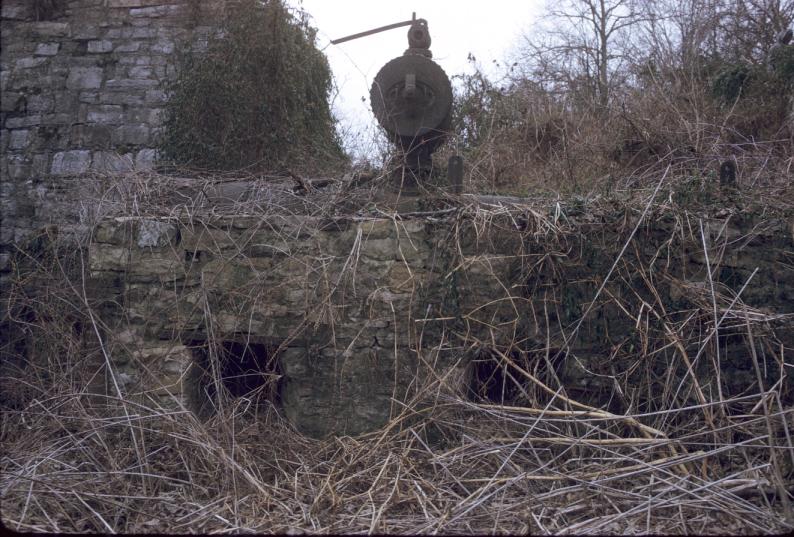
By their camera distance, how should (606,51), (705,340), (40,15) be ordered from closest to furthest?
(705,340)
(40,15)
(606,51)

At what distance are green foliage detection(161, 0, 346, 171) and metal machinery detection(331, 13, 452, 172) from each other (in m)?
2.00

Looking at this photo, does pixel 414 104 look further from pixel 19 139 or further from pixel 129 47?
pixel 19 139

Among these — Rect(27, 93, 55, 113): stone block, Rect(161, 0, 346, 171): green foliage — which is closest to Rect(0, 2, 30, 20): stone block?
Rect(27, 93, 55, 113): stone block

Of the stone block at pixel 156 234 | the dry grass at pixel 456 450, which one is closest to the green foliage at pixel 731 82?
the dry grass at pixel 456 450

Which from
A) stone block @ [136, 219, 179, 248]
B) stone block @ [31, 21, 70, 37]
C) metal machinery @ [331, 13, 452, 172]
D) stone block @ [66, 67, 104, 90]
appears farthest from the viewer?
stone block @ [31, 21, 70, 37]

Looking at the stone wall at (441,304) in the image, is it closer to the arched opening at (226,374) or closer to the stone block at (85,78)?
the arched opening at (226,374)

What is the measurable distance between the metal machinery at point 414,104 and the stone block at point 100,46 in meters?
4.05

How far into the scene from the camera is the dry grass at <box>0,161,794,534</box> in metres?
3.15

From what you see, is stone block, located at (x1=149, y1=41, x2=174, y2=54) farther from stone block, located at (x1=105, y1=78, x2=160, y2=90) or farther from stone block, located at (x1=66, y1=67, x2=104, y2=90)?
stone block, located at (x1=66, y1=67, x2=104, y2=90)

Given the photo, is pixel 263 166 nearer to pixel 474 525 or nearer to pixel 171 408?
pixel 171 408

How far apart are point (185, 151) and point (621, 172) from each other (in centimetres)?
427

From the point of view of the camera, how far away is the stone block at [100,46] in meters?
7.09

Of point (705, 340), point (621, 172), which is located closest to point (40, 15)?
point (621, 172)

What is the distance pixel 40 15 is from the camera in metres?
7.32
